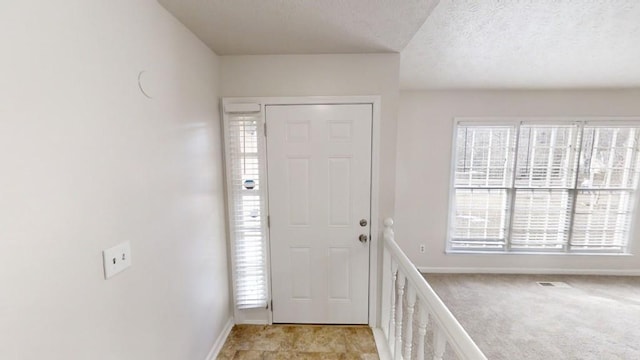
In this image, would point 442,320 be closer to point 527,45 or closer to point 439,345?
point 439,345

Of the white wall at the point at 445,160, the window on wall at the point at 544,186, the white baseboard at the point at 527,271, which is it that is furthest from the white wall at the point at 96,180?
the window on wall at the point at 544,186

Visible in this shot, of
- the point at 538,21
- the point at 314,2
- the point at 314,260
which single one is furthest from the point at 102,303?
the point at 538,21

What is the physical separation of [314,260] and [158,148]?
57.9 inches

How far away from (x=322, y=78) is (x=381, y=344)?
2143 mm

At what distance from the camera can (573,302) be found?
9.50ft

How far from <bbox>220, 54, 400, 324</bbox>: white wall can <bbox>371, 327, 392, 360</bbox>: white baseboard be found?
1354mm

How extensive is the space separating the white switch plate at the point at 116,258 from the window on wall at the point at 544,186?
353cm

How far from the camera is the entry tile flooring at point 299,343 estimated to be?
78.2 inches

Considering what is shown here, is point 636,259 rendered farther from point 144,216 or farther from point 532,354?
point 144,216

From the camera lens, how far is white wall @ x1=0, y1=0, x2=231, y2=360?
2.37 ft

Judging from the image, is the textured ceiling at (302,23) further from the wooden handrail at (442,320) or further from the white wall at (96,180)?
the wooden handrail at (442,320)

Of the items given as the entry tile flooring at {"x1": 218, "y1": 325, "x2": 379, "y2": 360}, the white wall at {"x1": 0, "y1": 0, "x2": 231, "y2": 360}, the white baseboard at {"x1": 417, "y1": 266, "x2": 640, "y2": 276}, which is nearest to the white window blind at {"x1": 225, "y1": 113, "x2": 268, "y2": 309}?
the entry tile flooring at {"x1": 218, "y1": 325, "x2": 379, "y2": 360}

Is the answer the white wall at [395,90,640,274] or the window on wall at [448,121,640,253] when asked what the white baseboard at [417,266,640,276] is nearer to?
the white wall at [395,90,640,274]

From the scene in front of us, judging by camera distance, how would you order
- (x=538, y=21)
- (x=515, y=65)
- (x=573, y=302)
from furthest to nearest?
(x=573, y=302), (x=515, y=65), (x=538, y=21)
